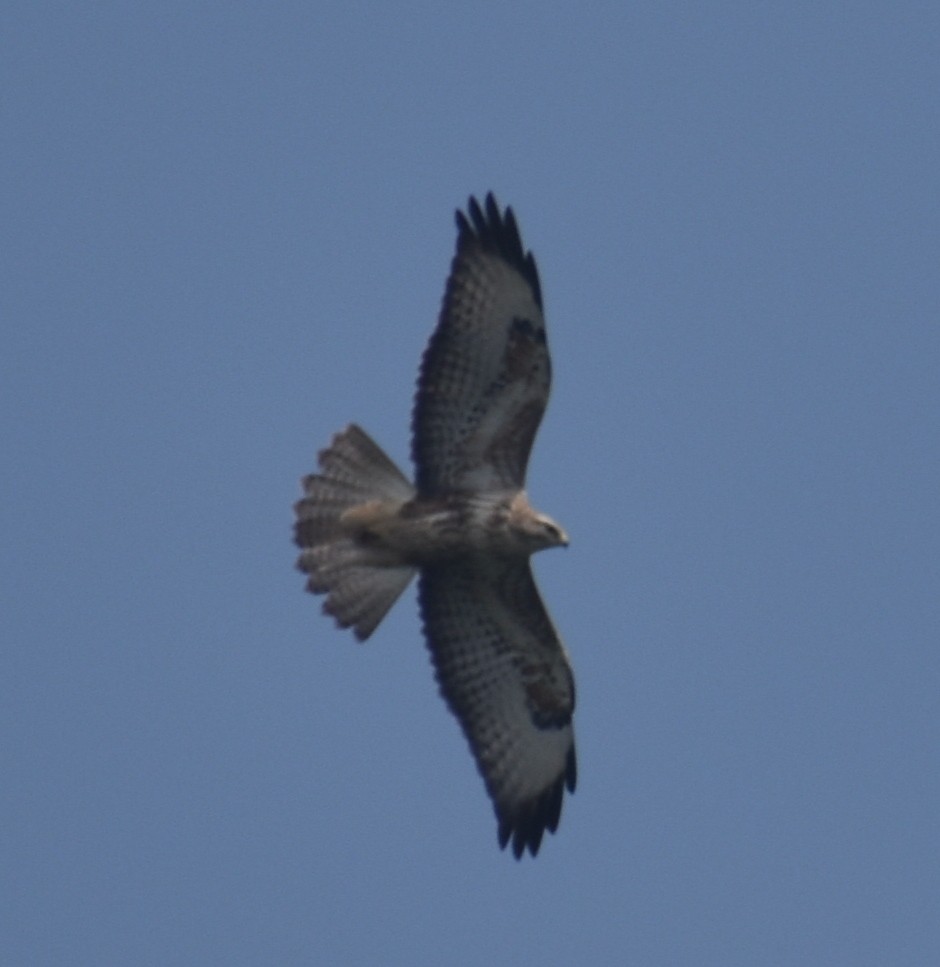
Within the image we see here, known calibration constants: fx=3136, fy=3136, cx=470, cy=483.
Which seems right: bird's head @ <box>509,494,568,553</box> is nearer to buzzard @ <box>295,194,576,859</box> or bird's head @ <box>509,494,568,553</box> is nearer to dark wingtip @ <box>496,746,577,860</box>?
buzzard @ <box>295,194,576,859</box>

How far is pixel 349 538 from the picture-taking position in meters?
16.2

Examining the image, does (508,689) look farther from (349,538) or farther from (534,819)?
(349,538)

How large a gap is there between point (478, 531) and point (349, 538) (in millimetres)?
731

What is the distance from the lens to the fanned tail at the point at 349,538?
16.2 m

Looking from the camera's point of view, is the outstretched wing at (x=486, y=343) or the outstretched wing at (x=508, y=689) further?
the outstretched wing at (x=508, y=689)

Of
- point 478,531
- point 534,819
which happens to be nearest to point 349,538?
point 478,531

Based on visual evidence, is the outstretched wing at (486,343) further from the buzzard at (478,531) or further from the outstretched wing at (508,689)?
the outstretched wing at (508,689)

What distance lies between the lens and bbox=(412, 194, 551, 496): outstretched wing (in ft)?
51.7

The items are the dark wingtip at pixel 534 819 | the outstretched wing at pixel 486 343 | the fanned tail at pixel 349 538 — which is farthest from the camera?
the dark wingtip at pixel 534 819

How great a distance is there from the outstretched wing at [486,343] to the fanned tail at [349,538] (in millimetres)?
461

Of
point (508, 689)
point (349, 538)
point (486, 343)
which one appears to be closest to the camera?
point (486, 343)

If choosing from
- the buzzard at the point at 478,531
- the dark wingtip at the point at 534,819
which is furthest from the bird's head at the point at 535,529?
the dark wingtip at the point at 534,819

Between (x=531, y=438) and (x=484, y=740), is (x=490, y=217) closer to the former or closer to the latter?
(x=531, y=438)

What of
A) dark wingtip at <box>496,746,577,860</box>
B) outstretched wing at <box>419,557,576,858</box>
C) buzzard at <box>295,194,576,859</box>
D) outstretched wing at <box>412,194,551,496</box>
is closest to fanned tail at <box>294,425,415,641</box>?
buzzard at <box>295,194,576,859</box>
